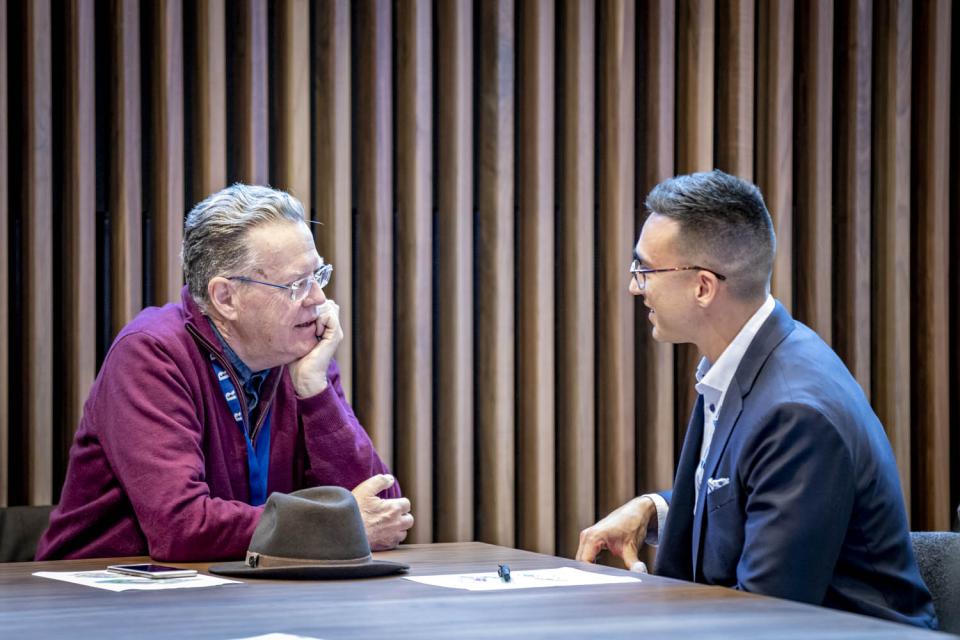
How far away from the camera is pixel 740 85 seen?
14.3ft

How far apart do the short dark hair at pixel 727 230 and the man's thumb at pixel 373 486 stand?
0.83 m

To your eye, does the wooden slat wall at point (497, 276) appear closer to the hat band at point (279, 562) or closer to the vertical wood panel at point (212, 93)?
the vertical wood panel at point (212, 93)

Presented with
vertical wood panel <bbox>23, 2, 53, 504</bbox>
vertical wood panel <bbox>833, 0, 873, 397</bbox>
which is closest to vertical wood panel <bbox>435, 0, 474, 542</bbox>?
vertical wood panel <bbox>23, 2, 53, 504</bbox>

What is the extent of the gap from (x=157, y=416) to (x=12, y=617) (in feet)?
3.02

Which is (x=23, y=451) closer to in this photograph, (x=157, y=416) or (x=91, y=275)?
(x=91, y=275)

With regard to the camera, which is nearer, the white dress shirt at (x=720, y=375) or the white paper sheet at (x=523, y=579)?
the white paper sheet at (x=523, y=579)

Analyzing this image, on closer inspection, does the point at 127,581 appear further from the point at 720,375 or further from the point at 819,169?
the point at 819,169

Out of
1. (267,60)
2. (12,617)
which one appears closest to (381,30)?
(267,60)

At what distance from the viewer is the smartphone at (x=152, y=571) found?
2.17m

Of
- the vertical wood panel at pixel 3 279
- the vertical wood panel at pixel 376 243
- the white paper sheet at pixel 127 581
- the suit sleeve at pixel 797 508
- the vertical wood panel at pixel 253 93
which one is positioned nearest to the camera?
the white paper sheet at pixel 127 581

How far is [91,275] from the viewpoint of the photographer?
143 inches

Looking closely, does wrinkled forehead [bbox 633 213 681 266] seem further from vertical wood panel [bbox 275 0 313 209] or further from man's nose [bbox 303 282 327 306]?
vertical wood panel [bbox 275 0 313 209]

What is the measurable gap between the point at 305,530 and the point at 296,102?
1.90 metres

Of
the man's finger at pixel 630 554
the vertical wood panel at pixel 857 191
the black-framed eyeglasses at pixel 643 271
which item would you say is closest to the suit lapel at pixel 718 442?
the man's finger at pixel 630 554
